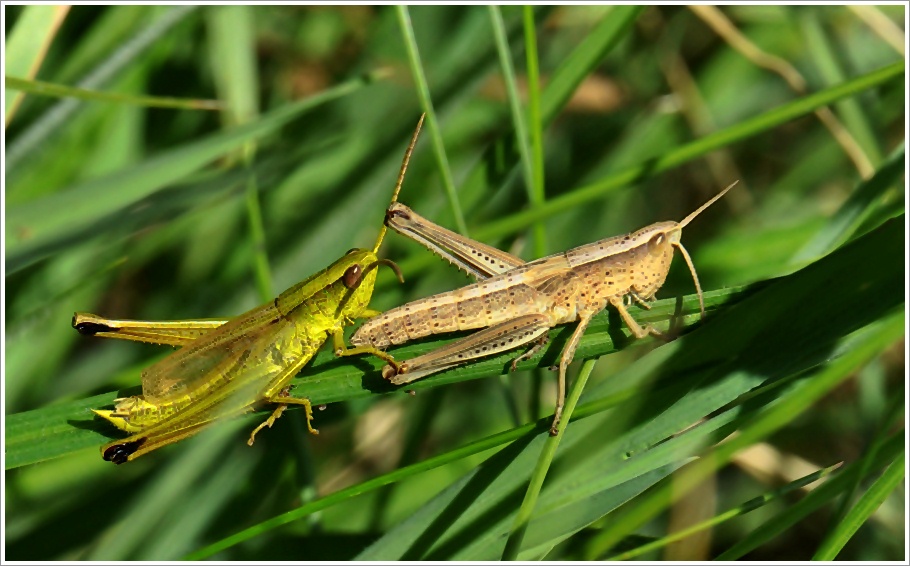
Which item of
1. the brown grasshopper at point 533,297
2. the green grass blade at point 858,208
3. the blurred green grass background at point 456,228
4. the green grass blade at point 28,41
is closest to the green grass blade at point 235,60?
the blurred green grass background at point 456,228

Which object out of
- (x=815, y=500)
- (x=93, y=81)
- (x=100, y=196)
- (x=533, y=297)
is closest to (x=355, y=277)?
(x=533, y=297)

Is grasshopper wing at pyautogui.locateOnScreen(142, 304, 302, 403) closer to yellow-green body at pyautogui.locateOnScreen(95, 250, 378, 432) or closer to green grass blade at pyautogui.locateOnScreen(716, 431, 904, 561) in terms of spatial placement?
yellow-green body at pyautogui.locateOnScreen(95, 250, 378, 432)

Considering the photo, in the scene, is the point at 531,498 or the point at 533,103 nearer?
the point at 531,498

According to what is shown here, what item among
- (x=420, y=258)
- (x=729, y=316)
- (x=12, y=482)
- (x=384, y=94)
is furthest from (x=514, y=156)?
(x=12, y=482)

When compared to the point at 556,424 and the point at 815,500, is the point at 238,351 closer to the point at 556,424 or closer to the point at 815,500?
the point at 556,424

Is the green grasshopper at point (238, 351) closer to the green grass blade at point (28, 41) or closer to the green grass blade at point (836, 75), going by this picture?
the green grass blade at point (28, 41)
